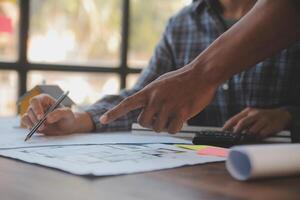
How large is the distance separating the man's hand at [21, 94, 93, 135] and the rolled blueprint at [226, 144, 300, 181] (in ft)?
1.82

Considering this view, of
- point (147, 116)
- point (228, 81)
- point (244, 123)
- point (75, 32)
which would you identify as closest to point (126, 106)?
point (147, 116)

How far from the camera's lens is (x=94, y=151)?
879 millimetres

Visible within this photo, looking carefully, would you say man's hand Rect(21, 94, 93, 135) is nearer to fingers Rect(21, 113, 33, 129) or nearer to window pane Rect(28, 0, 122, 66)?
fingers Rect(21, 113, 33, 129)

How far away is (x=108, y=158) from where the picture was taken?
2.67 feet

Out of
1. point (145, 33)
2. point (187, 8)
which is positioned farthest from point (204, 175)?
point (145, 33)

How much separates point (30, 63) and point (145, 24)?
0.73 metres

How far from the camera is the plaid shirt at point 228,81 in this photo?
161 cm

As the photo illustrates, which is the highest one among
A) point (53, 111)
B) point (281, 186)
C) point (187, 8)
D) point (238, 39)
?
point (187, 8)

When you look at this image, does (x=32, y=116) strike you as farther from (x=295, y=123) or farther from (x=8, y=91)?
(x=8, y=91)

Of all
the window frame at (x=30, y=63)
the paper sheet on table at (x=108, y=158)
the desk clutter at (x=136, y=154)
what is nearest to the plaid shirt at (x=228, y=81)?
the desk clutter at (x=136, y=154)

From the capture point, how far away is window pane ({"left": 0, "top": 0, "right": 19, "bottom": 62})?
2201 millimetres

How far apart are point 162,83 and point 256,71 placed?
0.77 metres

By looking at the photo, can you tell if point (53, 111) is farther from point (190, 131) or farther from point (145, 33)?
point (145, 33)

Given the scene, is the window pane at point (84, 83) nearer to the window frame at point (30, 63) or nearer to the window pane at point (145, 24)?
the window frame at point (30, 63)
